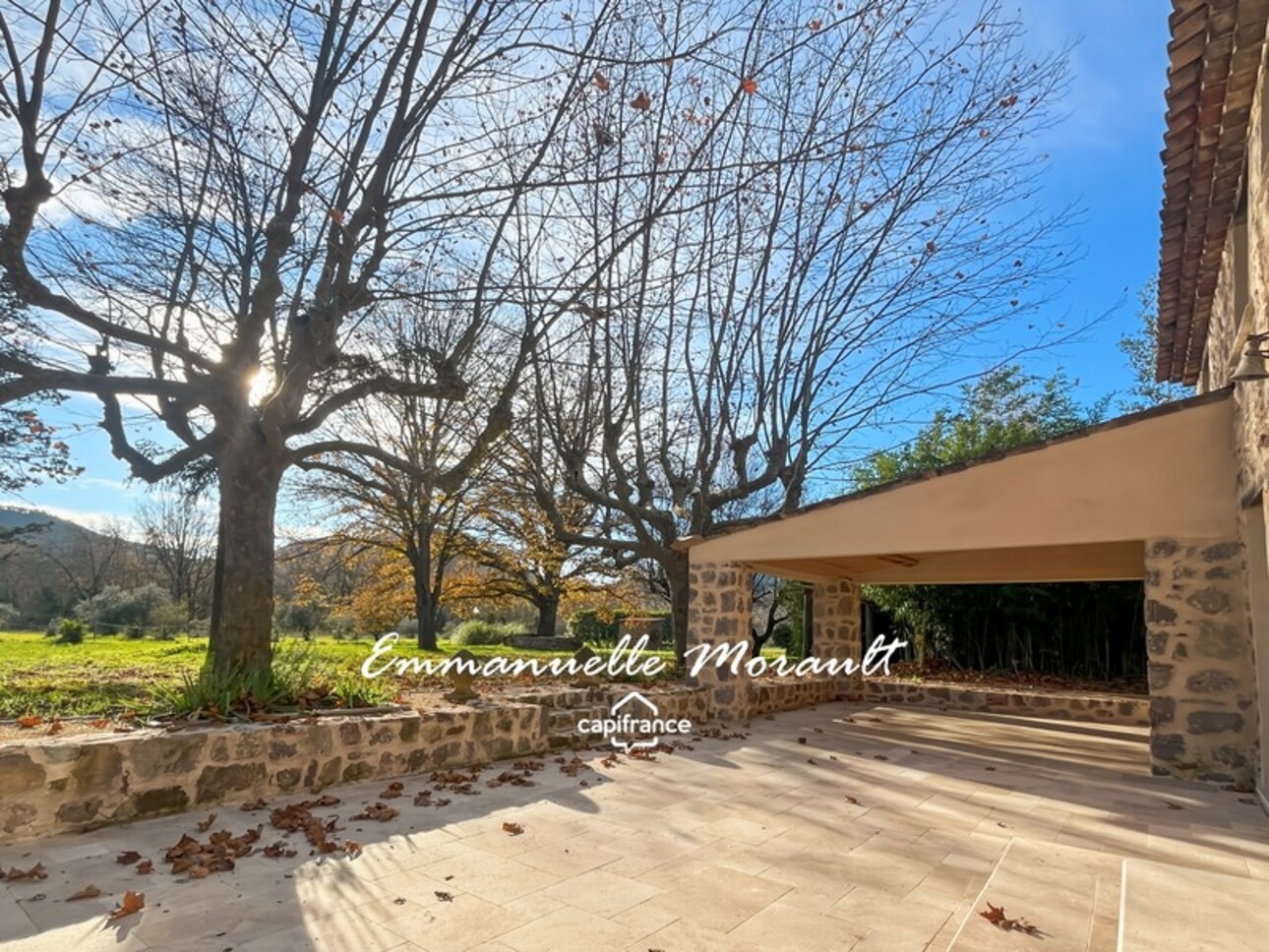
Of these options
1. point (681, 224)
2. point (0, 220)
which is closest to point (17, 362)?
point (0, 220)

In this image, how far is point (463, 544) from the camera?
2050 cm

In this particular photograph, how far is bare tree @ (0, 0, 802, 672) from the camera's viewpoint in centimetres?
551

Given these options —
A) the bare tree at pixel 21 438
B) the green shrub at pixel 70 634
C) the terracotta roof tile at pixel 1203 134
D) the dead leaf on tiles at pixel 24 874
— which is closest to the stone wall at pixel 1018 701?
the terracotta roof tile at pixel 1203 134

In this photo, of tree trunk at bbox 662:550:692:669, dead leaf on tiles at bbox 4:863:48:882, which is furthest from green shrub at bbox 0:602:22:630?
dead leaf on tiles at bbox 4:863:48:882

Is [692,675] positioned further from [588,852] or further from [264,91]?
[264,91]

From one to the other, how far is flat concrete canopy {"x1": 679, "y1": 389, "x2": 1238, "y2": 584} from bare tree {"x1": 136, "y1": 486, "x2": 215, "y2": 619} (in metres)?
30.8

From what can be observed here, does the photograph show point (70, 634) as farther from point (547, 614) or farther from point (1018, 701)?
point (1018, 701)

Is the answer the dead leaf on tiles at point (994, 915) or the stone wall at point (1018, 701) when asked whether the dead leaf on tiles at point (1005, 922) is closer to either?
the dead leaf on tiles at point (994, 915)

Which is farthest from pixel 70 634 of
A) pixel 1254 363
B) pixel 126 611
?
pixel 1254 363

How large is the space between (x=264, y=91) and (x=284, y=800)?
231 inches

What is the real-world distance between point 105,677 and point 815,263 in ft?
36.0

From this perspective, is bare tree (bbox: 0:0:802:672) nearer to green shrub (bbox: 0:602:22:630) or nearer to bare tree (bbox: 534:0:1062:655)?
bare tree (bbox: 534:0:1062:655)

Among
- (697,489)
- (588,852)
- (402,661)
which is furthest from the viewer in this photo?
(697,489)

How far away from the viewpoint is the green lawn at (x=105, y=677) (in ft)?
20.5
